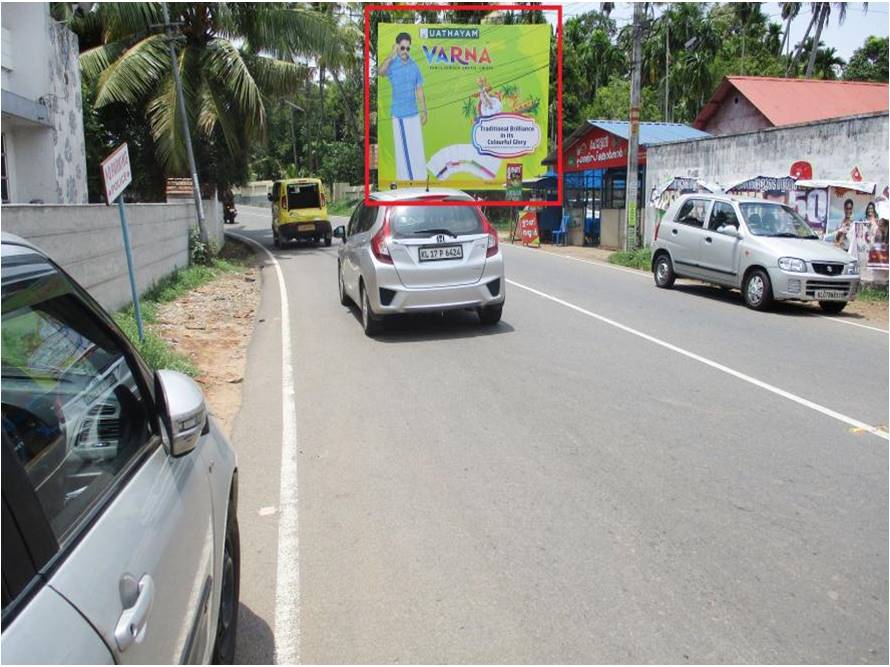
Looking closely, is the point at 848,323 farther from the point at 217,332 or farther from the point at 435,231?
the point at 217,332

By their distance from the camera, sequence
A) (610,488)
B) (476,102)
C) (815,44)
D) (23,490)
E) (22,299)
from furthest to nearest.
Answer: (815,44)
(476,102)
(610,488)
(22,299)
(23,490)

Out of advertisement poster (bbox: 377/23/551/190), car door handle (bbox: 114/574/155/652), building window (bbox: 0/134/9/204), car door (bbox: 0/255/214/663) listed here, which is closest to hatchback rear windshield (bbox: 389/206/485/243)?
advertisement poster (bbox: 377/23/551/190)

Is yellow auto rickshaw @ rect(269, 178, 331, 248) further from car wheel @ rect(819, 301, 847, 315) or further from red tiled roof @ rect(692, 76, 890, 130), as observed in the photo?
car wheel @ rect(819, 301, 847, 315)

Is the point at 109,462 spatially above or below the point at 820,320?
above

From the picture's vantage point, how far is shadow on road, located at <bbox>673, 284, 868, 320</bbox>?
486 inches

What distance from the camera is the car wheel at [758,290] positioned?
39.8 ft

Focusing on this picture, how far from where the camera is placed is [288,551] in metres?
4.11

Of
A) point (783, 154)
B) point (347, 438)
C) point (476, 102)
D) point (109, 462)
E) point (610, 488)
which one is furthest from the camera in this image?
point (783, 154)

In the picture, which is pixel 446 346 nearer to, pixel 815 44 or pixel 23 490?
pixel 23 490

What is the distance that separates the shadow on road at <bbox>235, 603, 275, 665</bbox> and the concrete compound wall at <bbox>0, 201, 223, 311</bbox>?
3063mm

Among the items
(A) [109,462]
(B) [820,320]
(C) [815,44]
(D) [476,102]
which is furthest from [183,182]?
(C) [815,44]

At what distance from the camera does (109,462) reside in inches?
87.4

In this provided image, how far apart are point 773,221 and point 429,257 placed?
7.04 meters

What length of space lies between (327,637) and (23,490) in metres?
1.99
